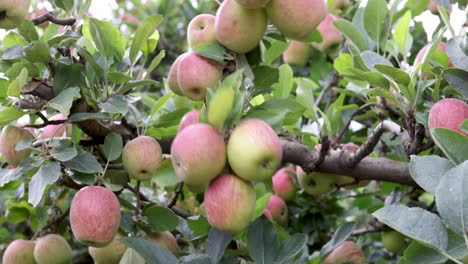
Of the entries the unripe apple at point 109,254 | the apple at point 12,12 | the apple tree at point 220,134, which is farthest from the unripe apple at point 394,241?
the apple at point 12,12

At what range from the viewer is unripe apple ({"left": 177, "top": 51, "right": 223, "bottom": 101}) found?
961 millimetres

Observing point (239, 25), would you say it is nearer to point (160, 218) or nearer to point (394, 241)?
point (160, 218)

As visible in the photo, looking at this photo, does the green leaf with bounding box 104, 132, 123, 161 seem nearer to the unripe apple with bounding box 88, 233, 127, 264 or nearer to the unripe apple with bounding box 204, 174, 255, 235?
the unripe apple with bounding box 88, 233, 127, 264

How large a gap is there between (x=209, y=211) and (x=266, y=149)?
0.42 ft

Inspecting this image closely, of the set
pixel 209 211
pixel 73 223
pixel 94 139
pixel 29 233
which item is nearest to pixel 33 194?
pixel 73 223

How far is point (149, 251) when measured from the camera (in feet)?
3.19

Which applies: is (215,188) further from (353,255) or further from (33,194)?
(353,255)

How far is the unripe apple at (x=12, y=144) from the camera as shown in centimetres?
116

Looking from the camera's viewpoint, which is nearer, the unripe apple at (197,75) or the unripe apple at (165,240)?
the unripe apple at (197,75)

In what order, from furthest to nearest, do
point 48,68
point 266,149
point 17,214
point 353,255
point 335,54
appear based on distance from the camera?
point 335,54 → point 17,214 → point 353,255 → point 48,68 → point 266,149

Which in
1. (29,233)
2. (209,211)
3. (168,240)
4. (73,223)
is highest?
(209,211)

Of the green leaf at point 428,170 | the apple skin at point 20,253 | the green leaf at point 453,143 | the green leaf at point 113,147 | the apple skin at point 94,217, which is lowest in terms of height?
the apple skin at point 20,253

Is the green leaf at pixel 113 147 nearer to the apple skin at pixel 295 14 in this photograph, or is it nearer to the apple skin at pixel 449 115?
the apple skin at pixel 295 14

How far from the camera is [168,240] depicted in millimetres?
1230
